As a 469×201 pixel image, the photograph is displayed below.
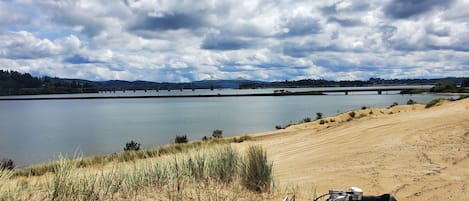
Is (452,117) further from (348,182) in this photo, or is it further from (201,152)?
(201,152)

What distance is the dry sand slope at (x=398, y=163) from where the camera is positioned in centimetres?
756

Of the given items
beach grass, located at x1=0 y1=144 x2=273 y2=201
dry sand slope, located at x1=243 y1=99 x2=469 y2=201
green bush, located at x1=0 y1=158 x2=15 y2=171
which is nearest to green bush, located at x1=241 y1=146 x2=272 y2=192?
beach grass, located at x1=0 y1=144 x2=273 y2=201

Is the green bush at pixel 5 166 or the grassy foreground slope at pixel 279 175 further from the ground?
the grassy foreground slope at pixel 279 175

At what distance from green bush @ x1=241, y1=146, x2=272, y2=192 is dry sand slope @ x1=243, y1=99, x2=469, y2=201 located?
4.07ft

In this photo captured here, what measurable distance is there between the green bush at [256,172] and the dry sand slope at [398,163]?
4.07ft

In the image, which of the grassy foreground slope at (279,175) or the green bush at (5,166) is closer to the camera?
the grassy foreground slope at (279,175)

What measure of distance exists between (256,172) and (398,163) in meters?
3.94

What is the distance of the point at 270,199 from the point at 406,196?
246 cm

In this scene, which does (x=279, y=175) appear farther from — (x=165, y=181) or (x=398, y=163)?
(x=165, y=181)

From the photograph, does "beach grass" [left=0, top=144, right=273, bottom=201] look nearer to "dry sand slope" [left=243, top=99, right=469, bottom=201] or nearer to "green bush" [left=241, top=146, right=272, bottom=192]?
"green bush" [left=241, top=146, right=272, bottom=192]

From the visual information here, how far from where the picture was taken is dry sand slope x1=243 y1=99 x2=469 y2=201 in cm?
756

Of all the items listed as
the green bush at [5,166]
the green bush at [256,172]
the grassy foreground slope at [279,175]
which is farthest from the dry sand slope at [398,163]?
the green bush at [5,166]

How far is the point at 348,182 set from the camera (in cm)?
858

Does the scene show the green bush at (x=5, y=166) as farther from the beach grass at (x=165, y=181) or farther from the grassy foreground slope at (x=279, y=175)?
the beach grass at (x=165, y=181)
